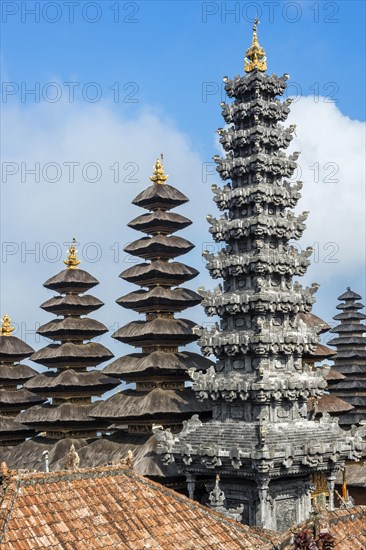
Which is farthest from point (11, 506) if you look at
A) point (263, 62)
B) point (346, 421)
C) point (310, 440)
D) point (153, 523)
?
point (346, 421)

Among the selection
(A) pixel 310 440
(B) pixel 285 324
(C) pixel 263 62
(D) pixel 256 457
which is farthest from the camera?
(C) pixel 263 62

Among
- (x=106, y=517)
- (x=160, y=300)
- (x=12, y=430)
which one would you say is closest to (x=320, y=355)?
(x=160, y=300)

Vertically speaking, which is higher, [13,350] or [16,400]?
[13,350]

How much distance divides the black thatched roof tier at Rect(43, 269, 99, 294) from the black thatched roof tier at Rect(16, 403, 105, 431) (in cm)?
691

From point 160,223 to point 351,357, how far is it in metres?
19.1

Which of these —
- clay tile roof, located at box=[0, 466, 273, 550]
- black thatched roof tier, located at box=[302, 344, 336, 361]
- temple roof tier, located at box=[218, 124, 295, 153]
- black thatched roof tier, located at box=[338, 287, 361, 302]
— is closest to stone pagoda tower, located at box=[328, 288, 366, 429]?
black thatched roof tier, located at box=[338, 287, 361, 302]

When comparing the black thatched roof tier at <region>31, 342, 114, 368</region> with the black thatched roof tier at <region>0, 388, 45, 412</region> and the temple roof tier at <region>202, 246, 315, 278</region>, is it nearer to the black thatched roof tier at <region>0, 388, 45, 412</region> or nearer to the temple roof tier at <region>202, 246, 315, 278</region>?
the black thatched roof tier at <region>0, 388, 45, 412</region>

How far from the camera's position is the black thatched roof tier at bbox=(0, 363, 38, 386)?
155 feet

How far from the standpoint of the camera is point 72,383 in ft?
136

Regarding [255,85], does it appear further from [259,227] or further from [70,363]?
[70,363]

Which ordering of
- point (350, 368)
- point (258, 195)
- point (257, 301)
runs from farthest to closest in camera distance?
1. point (350, 368)
2. point (258, 195)
3. point (257, 301)

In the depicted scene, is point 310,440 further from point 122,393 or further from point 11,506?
point 11,506

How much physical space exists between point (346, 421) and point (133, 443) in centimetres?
1843

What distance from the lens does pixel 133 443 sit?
1409 inches
